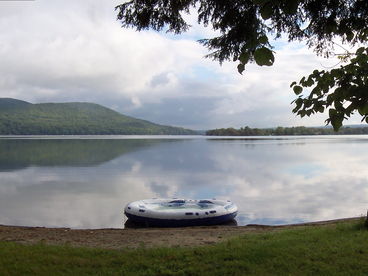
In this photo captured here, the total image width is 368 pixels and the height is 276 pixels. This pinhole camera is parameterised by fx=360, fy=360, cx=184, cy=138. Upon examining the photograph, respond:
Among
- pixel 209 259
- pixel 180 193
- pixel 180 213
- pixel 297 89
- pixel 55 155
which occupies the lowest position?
pixel 180 193

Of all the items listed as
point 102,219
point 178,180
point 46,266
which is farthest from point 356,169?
point 46,266

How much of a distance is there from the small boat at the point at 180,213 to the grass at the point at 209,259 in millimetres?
6691

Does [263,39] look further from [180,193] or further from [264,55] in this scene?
[180,193]

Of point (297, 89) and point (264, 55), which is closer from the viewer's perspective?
point (264, 55)

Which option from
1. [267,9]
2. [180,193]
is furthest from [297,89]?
[180,193]

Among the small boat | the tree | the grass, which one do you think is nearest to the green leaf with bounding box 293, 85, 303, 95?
the tree

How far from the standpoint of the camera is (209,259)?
5852mm

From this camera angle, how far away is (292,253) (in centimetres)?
609

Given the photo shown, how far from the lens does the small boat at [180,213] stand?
1371cm

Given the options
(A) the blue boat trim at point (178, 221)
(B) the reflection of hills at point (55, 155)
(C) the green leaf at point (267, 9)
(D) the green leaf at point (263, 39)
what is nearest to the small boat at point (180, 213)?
(A) the blue boat trim at point (178, 221)

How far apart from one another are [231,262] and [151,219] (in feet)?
28.8

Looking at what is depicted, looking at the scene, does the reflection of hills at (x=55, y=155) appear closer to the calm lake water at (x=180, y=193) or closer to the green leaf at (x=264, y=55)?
the calm lake water at (x=180, y=193)

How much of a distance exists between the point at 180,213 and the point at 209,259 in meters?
7.95

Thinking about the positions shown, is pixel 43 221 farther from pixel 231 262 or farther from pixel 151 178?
pixel 151 178
